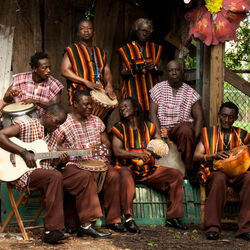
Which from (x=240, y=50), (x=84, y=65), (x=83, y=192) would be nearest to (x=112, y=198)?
(x=83, y=192)

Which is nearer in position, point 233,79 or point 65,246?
point 65,246

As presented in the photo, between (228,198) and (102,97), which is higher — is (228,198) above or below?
below

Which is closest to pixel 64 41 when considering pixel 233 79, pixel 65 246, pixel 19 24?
pixel 19 24

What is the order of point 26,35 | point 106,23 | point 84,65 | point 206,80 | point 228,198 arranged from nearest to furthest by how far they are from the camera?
point 228,198
point 84,65
point 206,80
point 26,35
point 106,23

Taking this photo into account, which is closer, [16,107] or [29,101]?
[16,107]

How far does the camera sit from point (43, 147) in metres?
5.29

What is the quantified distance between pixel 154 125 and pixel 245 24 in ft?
16.5

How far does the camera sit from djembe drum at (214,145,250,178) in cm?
562

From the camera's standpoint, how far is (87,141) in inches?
232

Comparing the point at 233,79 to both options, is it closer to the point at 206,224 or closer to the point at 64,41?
the point at 206,224

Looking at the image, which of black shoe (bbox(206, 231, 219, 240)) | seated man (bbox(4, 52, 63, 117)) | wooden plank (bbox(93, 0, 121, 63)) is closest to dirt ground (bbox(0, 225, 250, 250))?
black shoe (bbox(206, 231, 219, 240))

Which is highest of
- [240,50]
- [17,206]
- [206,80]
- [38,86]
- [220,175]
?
[240,50]

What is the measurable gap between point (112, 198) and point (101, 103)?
1224 millimetres

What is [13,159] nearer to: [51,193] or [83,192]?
[51,193]
